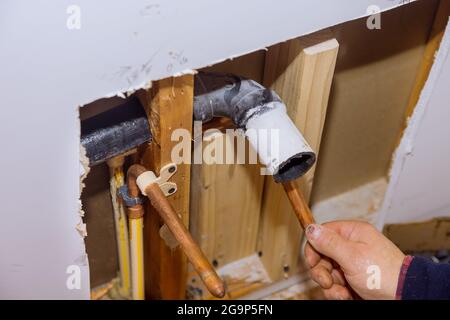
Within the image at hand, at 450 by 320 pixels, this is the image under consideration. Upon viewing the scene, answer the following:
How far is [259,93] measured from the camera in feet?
3.11

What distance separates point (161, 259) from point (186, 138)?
332 mm

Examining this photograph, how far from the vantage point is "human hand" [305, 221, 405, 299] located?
0.95 m

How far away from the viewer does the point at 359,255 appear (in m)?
0.97

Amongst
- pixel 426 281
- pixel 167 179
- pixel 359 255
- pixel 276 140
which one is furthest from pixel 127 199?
pixel 426 281

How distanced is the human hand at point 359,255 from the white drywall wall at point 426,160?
37cm

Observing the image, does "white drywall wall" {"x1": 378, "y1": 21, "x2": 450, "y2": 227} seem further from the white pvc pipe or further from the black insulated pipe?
the black insulated pipe

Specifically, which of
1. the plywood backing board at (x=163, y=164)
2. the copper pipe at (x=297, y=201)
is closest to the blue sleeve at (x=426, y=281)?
the copper pipe at (x=297, y=201)

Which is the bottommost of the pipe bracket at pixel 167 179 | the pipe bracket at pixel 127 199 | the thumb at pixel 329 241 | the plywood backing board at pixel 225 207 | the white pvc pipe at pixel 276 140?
the plywood backing board at pixel 225 207

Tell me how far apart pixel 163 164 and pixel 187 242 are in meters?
0.16

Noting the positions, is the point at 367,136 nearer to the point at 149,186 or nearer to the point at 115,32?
the point at 149,186

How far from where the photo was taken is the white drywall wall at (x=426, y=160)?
1226 millimetres

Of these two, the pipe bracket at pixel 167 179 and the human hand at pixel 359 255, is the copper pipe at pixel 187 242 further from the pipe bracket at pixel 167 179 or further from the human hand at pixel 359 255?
the human hand at pixel 359 255
